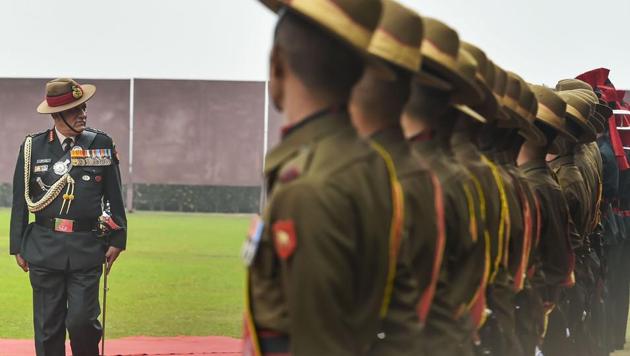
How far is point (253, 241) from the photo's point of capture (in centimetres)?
221

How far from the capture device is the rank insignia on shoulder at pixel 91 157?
6000mm

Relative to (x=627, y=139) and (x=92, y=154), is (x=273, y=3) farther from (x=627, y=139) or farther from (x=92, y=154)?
(x=627, y=139)

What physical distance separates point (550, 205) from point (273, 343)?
103 inches

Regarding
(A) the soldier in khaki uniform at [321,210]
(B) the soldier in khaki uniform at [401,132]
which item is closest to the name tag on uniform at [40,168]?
(B) the soldier in khaki uniform at [401,132]

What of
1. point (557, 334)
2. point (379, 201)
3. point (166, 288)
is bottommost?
point (166, 288)

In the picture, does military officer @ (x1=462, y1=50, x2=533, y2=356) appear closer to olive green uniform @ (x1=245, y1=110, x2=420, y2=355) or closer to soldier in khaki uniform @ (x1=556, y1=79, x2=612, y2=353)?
olive green uniform @ (x1=245, y1=110, x2=420, y2=355)

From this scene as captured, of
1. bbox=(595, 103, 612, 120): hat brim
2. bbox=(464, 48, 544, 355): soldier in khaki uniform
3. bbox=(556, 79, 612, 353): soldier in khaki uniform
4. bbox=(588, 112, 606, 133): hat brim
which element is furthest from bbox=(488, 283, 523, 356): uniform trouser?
bbox=(595, 103, 612, 120): hat brim

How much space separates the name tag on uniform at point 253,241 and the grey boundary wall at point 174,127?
2390 cm

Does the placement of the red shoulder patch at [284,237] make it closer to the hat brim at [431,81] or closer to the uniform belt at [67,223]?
the hat brim at [431,81]

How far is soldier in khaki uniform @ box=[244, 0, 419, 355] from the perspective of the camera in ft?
6.92

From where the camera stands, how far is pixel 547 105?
5.24 meters

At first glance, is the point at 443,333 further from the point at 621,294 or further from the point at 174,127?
the point at 174,127

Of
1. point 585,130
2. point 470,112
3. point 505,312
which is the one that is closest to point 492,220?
point 470,112

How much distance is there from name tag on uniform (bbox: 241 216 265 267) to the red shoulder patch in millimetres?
58
